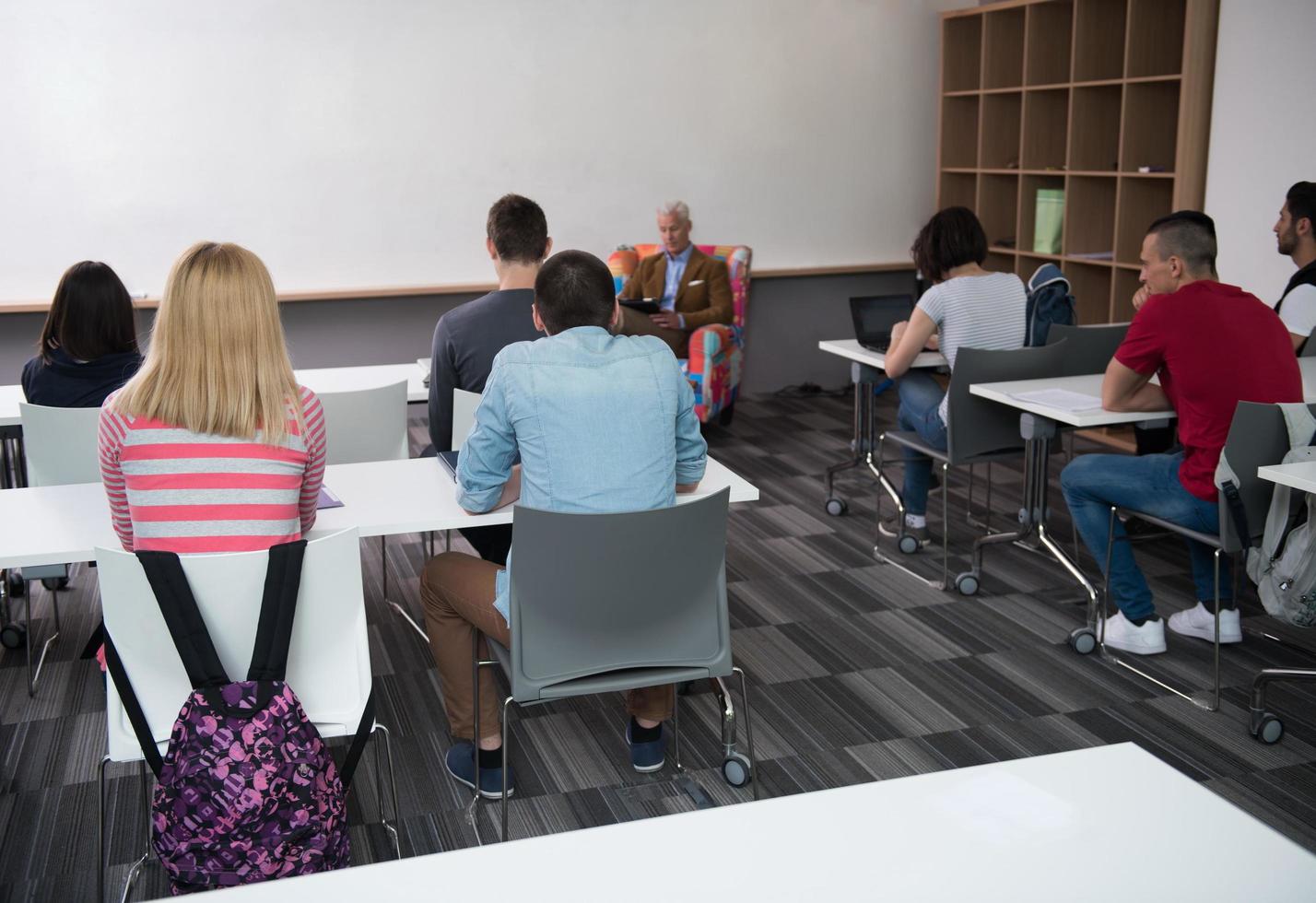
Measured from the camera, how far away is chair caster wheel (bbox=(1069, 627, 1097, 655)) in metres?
3.67

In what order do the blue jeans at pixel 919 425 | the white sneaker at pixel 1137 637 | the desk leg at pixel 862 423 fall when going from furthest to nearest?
the desk leg at pixel 862 423 → the blue jeans at pixel 919 425 → the white sneaker at pixel 1137 637

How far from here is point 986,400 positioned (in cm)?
414

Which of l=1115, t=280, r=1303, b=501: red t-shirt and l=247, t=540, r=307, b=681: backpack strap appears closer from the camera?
l=247, t=540, r=307, b=681: backpack strap

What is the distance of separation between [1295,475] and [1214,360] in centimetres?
55

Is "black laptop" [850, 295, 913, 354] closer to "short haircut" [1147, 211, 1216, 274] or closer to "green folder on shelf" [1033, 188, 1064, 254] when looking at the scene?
"short haircut" [1147, 211, 1216, 274]

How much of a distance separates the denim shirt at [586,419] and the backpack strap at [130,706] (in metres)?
0.80

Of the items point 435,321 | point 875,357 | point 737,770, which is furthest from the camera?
point 435,321

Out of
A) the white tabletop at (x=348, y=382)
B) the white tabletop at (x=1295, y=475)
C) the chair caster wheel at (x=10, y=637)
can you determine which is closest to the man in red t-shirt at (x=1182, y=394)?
the white tabletop at (x=1295, y=475)

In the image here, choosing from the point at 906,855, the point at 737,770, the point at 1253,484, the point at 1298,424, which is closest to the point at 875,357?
the point at 1253,484

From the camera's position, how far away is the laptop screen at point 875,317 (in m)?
4.89

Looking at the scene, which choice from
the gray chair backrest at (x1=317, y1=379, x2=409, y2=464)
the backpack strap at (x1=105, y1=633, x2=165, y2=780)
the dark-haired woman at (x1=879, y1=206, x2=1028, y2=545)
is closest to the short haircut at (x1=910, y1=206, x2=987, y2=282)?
the dark-haired woman at (x1=879, y1=206, x2=1028, y2=545)

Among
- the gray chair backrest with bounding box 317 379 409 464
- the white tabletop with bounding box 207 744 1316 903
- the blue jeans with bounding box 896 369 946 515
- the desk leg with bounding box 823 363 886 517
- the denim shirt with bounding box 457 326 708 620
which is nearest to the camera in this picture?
the white tabletop with bounding box 207 744 1316 903

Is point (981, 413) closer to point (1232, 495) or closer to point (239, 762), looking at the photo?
point (1232, 495)

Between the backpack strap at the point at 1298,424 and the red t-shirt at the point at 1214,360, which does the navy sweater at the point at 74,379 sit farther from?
the backpack strap at the point at 1298,424
